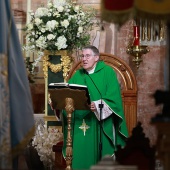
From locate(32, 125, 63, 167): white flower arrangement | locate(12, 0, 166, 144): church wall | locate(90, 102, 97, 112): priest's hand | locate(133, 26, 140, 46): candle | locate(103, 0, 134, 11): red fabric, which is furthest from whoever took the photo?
locate(12, 0, 166, 144): church wall

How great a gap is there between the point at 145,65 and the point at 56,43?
206cm

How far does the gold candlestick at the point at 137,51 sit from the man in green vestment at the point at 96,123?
162 centimetres

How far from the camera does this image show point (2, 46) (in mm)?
7102

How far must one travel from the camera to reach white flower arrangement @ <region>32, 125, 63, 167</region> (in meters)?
11.4

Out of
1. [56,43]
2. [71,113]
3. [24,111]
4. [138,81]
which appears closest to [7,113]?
[24,111]

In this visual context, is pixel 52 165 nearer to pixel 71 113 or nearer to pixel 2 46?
pixel 71 113

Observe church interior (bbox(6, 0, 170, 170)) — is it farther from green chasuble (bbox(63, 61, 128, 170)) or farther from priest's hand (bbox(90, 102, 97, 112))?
priest's hand (bbox(90, 102, 97, 112))

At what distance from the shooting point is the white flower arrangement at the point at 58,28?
11.2m

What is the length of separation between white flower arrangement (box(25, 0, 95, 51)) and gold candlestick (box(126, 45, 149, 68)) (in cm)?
96

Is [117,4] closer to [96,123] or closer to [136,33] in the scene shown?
[96,123]

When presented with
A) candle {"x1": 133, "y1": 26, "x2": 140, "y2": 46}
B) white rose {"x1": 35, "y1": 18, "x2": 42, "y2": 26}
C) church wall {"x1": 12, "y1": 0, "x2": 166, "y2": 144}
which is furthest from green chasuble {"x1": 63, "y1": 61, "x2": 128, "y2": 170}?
church wall {"x1": 12, "y1": 0, "x2": 166, "y2": 144}

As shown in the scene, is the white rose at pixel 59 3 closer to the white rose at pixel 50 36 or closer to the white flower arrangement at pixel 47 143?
the white rose at pixel 50 36

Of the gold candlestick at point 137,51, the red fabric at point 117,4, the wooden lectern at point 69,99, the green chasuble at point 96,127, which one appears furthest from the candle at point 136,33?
the red fabric at point 117,4

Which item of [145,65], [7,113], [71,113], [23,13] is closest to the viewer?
[7,113]
